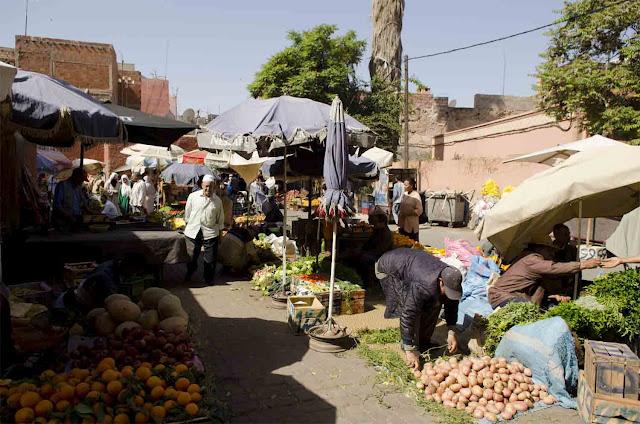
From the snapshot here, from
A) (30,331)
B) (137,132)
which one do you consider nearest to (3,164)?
(137,132)

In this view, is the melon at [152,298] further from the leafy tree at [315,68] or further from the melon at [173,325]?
the leafy tree at [315,68]

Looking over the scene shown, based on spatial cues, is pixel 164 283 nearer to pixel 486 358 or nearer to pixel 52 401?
pixel 52 401

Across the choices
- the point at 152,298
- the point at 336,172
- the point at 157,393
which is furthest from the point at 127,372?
the point at 336,172

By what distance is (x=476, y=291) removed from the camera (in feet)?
23.1

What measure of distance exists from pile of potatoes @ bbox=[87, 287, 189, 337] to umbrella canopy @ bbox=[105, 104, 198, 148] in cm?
253

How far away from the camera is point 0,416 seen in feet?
10.8

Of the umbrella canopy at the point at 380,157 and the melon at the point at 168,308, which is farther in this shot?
the umbrella canopy at the point at 380,157

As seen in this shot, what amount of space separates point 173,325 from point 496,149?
812 inches

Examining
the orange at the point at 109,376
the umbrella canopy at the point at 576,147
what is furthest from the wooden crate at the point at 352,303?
the umbrella canopy at the point at 576,147

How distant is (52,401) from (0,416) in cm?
34

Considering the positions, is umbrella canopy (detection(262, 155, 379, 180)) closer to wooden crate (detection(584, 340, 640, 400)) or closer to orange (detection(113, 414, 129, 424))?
wooden crate (detection(584, 340, 640, 400))

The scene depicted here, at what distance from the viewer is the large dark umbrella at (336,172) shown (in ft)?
18.2

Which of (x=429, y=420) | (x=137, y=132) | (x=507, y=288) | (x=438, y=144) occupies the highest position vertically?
(x=438, y=144)

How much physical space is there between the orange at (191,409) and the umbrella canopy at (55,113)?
354cm
